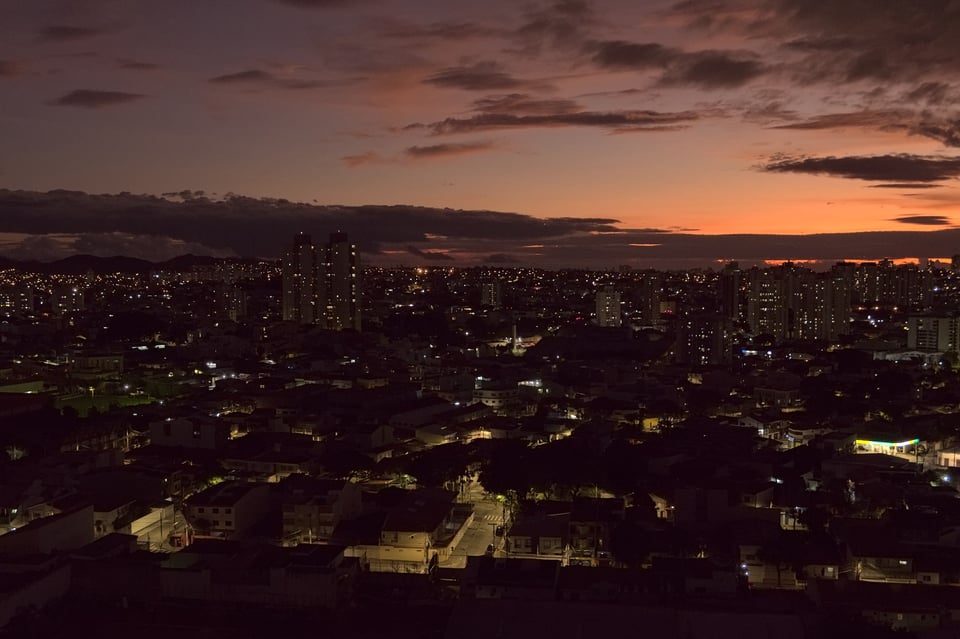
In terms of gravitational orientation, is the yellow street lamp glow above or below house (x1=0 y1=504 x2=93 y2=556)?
below

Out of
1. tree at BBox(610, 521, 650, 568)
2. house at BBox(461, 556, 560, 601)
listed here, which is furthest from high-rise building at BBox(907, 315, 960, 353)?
house at BBox(461, 556, 560, 601)

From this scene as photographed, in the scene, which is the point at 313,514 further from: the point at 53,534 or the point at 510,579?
the point at 510,579

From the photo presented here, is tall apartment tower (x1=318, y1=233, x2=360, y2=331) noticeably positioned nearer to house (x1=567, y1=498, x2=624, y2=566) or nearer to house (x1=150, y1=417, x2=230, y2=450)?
house (x1=150, y1=417, x2=230, y2=450)

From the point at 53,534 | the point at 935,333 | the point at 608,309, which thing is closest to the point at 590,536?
the point at 53,534

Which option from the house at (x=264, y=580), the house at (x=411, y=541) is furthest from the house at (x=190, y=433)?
the house at (x=264, y=580)

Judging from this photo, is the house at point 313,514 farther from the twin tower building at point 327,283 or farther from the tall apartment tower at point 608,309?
the tall apartment tower at point 608,309

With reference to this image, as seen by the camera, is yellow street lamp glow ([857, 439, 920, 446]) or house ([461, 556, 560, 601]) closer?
house ([461, 556, 560, 601])
